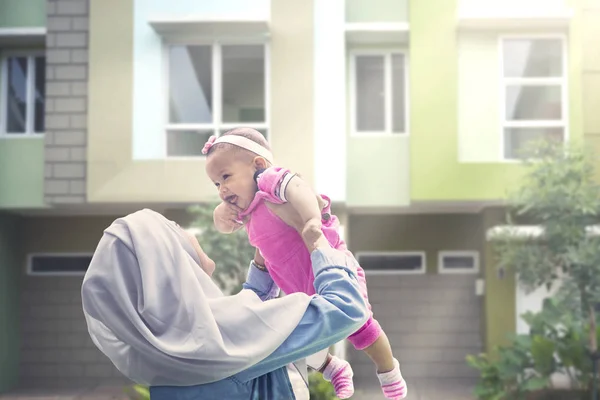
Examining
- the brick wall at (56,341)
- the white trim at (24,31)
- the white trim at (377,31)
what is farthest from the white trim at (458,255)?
the white trim at (24,31)

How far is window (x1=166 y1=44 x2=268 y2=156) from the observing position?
5750mm

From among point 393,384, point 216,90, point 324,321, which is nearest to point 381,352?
point 393,384

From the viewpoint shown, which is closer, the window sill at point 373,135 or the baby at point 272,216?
the baby at point 272,216

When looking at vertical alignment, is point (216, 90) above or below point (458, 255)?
above

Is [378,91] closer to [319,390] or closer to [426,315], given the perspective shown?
[426,315]

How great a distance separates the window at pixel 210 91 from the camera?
5.75m

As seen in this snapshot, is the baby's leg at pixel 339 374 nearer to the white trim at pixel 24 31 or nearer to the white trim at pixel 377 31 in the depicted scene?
the white trim at pixel 377 31

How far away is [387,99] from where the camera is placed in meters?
6.09

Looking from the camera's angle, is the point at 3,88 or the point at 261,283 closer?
the point at 261,283

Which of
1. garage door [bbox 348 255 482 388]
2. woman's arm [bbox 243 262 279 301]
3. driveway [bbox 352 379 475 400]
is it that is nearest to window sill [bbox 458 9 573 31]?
garage door [bbox 348 255 482 388]

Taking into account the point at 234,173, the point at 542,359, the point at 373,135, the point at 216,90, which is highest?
the point at 216,90

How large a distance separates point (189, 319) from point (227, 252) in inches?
152

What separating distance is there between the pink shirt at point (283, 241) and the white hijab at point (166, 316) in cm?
16

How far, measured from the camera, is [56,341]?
672cm
